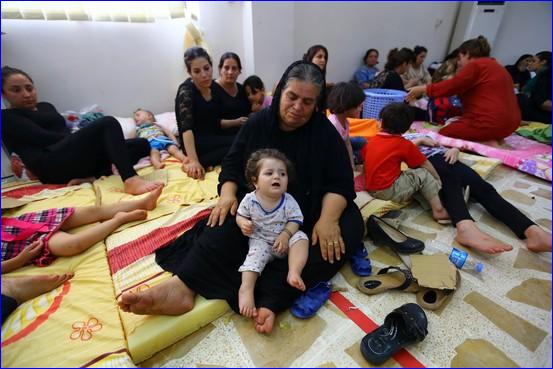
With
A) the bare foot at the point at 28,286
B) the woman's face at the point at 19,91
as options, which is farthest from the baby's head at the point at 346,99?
the woman's face at the point at 19,91

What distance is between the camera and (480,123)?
2.35 meters

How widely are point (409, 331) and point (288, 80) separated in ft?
3.35

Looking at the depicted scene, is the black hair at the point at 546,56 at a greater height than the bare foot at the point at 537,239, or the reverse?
the black hair at the point at 546,56

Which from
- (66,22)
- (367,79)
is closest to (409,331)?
(66,22)

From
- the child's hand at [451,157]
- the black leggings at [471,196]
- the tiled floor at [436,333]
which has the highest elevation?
the child's hand at [451,157]

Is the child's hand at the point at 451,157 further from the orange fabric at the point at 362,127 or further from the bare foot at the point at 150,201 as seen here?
the bare foot at the point at 150,201

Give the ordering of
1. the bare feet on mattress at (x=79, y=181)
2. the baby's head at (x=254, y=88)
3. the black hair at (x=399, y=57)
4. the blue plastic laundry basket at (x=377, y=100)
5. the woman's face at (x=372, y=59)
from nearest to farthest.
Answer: the bare feet on mattress at (x=79, y=181), the baby's head at (x=254, y=88), the blue plastic laundry basket at (x=377, y=100), the black hair at (x=399, y=57), the woman's face at (x=372, y=59)

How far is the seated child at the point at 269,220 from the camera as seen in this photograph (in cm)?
105

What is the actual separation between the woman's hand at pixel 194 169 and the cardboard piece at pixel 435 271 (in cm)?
145

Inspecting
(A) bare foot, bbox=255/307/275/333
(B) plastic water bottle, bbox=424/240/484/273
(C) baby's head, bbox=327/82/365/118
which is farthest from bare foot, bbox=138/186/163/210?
(B) plastic water bottle, bbox=424/240/484/273

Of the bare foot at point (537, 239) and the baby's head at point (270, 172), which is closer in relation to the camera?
the baby's head at point (270, 172)

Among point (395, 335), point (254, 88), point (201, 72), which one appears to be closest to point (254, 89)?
point (254, 88)

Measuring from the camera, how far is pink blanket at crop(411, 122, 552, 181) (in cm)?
201

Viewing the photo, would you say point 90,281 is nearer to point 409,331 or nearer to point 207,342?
point 207,342
